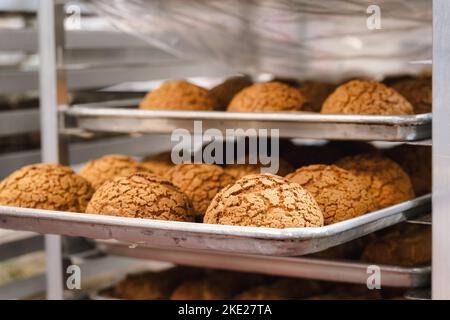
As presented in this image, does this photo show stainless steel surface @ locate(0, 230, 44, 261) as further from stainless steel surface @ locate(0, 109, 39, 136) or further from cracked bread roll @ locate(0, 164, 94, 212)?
cracked bread roll @ locate(0, 164, 94, 212)

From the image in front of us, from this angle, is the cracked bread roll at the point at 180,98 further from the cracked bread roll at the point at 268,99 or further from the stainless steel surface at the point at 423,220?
the stainless steel surface at the point at 423,220

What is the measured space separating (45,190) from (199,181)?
327mm

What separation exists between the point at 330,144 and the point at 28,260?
1.02m

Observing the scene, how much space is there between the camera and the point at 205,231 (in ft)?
4.91

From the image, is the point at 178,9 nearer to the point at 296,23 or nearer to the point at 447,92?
the point at 296,23

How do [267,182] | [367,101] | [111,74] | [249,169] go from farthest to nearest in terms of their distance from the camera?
[111,74], [249,169], [367,101], [267,182]

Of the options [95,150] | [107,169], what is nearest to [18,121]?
[95,150]

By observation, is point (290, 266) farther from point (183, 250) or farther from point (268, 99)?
point (268, 99)

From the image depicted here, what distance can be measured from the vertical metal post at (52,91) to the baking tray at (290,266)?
0.13m

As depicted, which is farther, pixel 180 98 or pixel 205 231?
pixel 180 98

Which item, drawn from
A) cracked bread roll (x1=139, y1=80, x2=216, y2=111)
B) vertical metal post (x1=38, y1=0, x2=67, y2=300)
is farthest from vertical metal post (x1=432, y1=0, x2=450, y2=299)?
vertical metal post (x1=38, y1=0, x2=67, y2=300)

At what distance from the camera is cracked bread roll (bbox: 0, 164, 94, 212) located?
1.81 metres

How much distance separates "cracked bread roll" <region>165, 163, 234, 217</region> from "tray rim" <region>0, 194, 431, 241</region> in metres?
0.29

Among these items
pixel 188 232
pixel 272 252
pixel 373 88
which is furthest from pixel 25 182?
pixel 373 88
